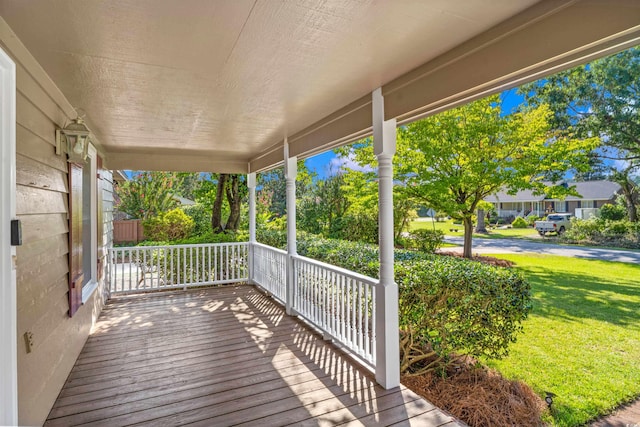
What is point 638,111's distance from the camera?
1052cm

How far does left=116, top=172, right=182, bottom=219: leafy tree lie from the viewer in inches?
552

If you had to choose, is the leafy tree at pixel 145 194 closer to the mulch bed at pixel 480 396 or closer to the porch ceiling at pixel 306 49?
the porch ceiling at pixel 306 49

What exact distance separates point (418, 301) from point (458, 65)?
212 centimetres

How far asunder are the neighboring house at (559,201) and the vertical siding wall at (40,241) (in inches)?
716

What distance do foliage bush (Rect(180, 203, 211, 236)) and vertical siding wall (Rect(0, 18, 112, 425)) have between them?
21.6ft

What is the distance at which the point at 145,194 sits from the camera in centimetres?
1421

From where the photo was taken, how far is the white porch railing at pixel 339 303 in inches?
122

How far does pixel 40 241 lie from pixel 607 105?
51.9 ft

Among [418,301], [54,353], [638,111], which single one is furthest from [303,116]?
[638,111]

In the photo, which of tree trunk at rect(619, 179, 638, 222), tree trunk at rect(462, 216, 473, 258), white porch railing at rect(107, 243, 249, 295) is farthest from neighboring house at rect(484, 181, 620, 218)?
white porch railing at rect(107, 243, 249, 295)

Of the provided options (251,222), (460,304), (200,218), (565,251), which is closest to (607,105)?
(565,251)

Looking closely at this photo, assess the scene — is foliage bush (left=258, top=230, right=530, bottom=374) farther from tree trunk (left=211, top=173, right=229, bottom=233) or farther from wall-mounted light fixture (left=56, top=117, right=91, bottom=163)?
tree trunk (left=211, top=173, right=229, bottom=233)

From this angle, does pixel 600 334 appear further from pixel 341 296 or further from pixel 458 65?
pixel 458 65

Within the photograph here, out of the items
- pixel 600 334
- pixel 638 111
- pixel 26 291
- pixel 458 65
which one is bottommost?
pixel 600 334
